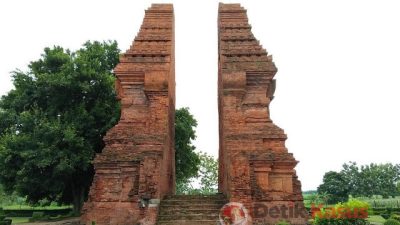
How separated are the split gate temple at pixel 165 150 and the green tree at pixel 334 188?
1342 inches

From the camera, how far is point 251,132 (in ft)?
36.9

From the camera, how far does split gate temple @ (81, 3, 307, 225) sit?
10.1 meters

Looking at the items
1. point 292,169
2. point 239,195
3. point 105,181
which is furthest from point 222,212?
point 105,181

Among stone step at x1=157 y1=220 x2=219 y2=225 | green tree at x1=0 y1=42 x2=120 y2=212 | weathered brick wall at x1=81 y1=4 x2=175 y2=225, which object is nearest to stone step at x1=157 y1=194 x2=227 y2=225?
stone step at x1=157 y1=220 x2=219 y2=225

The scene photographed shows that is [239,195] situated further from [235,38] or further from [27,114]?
[27,114]

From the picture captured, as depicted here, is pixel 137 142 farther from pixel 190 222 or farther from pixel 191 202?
pixel 190 222

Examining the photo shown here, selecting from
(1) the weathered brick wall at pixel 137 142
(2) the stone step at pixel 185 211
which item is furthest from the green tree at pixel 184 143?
(2) the stone step at pixel 185 211

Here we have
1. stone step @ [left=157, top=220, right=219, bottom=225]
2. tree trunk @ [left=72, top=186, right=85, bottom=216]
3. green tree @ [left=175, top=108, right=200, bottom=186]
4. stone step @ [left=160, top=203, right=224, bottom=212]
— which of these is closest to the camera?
stone step @ [left=157, top=220, right=219, bottom=225]

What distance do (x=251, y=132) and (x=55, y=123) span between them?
937cm

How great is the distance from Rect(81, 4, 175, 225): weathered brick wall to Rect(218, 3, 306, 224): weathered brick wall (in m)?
1.82

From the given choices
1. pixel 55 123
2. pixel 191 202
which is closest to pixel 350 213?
pixel 191 202

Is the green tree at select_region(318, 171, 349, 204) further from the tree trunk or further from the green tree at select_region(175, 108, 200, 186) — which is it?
the tree trunk

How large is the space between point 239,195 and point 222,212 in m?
0.74

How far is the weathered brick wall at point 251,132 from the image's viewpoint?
399 inches
